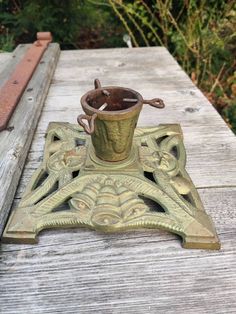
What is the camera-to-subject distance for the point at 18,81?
1.36 m

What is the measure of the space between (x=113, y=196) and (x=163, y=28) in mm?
2091

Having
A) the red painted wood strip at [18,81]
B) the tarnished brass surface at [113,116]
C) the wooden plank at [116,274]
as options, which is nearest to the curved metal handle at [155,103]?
the tarnished brass surface at [113,116]

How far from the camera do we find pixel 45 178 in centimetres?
93

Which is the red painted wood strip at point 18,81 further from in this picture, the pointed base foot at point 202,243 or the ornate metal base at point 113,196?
the pointed base foot at point 202,243

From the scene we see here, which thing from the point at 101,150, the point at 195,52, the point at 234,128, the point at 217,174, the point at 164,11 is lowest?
the point at 234,128

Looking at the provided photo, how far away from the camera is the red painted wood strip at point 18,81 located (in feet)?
3.75

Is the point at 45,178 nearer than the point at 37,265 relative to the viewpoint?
No

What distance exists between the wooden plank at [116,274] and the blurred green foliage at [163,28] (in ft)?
6.25

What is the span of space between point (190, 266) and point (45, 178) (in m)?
0.42

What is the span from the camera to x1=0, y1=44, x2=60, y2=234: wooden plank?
84 cm

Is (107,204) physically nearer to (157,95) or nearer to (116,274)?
(116,274)

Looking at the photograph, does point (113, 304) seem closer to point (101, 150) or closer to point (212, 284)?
point (212, 284)

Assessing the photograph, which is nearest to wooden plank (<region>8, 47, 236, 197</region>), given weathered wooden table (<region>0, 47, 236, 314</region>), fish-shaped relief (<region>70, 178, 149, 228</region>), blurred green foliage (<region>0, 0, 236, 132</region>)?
weathered wooden table (<region>0, 47, 236, 314</region>)

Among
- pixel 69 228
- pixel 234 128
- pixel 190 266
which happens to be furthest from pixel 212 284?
pixel 234 128
